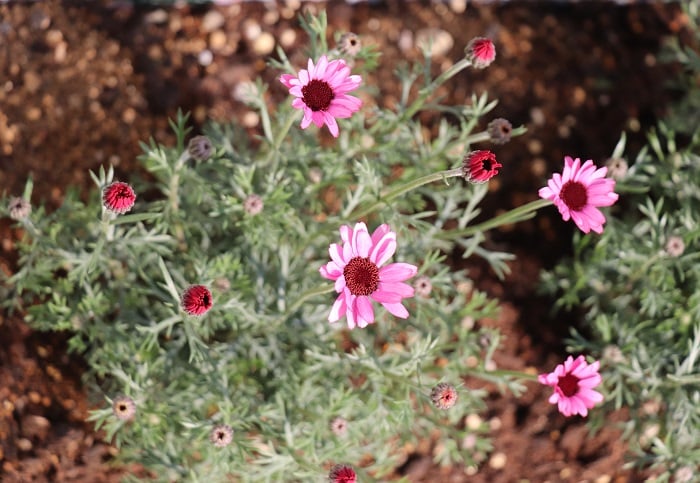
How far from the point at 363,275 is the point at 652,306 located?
134 cm

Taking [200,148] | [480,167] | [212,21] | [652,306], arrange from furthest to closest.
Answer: [212,21] < [652,306] < [200,148] < [480,167]

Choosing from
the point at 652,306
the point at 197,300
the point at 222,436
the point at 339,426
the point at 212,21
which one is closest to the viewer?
the point at 197,300

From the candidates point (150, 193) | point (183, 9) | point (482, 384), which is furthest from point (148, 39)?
point (482, 384)

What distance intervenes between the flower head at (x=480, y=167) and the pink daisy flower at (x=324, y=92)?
1.10 ft

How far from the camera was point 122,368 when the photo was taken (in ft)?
8.36

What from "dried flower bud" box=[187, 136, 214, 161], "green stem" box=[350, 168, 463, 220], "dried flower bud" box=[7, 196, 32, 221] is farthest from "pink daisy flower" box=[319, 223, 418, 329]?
"dried flower bud" box=[7, 196, 32, 221]

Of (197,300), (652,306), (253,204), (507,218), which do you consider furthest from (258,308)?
(652,306)

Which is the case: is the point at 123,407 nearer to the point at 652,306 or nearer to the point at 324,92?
the point at 324,92

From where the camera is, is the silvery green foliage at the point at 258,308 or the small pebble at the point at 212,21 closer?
the silvery green foliage at the point at 258,308

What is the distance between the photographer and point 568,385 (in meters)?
2.16

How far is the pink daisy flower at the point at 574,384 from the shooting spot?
213cm

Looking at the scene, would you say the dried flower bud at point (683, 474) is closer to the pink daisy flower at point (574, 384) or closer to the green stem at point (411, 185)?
the pink daisy flower at point (574, 384)

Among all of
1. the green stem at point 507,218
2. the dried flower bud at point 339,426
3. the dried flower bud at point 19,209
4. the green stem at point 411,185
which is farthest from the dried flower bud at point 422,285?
the dried flower bud at point 19,209

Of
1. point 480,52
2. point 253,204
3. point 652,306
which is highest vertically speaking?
point 480,52
